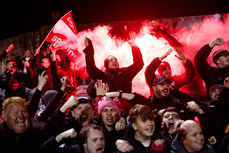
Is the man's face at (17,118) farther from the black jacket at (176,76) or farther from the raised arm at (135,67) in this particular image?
the black jacket at (176,76)

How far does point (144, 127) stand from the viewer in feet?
11.4

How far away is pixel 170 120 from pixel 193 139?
2.00 feet

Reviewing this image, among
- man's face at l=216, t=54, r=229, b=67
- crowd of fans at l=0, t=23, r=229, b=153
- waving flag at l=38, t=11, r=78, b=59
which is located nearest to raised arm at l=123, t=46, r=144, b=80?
crowd of fans at l=0, t=23, r=229, b=153

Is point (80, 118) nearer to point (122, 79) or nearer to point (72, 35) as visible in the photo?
point (122, 79)

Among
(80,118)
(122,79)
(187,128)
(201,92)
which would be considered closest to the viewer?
(187,128)

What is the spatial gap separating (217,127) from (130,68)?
219 centimetres

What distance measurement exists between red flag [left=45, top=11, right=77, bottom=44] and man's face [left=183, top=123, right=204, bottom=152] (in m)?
4.24

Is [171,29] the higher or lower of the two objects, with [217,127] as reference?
higher

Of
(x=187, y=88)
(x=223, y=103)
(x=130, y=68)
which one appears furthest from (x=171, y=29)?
(x=223, y=103)

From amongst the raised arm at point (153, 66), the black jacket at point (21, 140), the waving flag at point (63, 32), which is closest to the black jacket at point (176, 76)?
the raised arm at point (153, 66)

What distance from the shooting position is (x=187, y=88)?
20.9 feet

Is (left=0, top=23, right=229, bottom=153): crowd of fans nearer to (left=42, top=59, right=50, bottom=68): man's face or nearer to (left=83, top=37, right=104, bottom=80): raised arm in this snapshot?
(left=83, top=37, right=104, bottom=80): raised arm

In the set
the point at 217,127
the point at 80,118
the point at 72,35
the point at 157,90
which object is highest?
the point at 72,35

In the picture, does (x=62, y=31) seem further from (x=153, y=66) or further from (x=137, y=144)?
(x=137, y=144)
